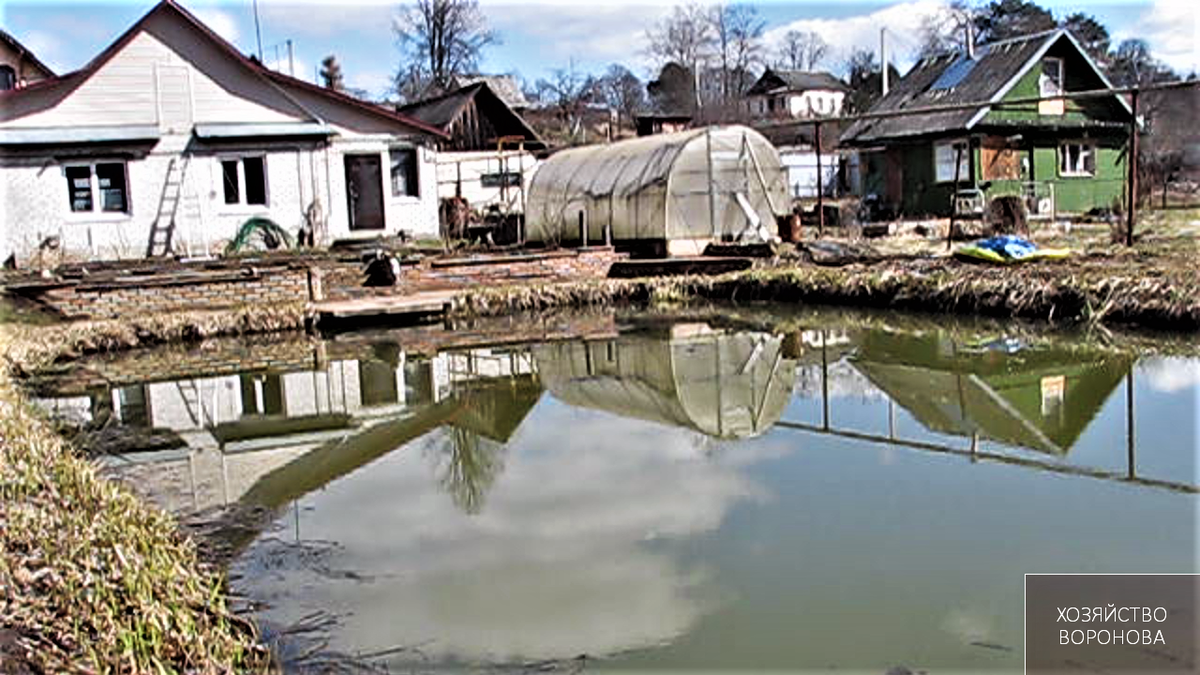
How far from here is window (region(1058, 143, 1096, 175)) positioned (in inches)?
1056

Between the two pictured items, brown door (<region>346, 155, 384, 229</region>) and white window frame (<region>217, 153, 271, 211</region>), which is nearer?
white window frame (<region>217, 153, 271, 211</region>)

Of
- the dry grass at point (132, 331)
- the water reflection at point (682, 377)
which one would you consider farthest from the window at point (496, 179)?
the water reflection at point (682, 377)

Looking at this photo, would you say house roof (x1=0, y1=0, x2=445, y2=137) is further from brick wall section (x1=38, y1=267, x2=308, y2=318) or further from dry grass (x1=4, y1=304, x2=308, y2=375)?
dry grass (x1=4, y1=304, x2=308, y2=375)

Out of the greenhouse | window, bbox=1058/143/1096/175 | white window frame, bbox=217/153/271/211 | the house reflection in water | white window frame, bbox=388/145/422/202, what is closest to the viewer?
the house reflection in water

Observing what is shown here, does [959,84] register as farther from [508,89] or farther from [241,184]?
[508,89]

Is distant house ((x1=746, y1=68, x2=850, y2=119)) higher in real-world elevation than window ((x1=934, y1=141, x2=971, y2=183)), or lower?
higher

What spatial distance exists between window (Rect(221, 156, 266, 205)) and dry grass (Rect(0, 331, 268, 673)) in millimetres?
16040

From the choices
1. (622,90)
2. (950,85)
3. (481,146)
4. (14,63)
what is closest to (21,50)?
(14,63)

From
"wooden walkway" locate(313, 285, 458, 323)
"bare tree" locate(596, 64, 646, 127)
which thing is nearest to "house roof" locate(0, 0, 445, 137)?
"wooden walkway" locate(313, 285, 458, 323)

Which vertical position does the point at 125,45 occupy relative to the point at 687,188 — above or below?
above

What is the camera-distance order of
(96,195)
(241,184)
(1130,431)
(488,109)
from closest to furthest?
1. (1130,431)
2. (96,195)
3. (241,184)
4. (488,109)

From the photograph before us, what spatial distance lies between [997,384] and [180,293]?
31.7 ft

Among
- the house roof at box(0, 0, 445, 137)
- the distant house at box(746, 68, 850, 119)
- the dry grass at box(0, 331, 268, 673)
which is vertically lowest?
the dry grass at box(0, 331, 268, 673)

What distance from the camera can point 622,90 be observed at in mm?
60594
